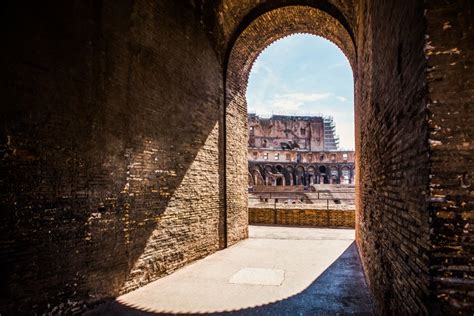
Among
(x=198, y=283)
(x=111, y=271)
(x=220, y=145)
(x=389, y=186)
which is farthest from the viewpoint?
(x=220, y=145)

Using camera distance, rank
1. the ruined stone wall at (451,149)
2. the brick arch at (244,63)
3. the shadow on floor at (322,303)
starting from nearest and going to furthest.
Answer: the ruined stone wall at (451,149) < the shadow on floor at (322,303) < the brick arch at (244,63)

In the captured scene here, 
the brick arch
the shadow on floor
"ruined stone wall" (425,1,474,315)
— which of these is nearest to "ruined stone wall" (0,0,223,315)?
the shadow on floor

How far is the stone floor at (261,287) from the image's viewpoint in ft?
14.9

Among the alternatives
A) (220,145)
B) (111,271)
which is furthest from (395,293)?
(220,145)

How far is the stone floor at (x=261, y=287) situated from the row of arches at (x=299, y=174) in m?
30.8

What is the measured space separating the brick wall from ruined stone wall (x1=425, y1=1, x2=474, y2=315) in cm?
1166

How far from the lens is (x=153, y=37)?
237 inches

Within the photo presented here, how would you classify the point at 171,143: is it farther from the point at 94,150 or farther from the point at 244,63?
the point at 244,63

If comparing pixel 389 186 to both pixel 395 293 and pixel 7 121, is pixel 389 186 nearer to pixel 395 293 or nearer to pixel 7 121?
pixel 395 293

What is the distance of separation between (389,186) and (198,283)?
13.0 feet

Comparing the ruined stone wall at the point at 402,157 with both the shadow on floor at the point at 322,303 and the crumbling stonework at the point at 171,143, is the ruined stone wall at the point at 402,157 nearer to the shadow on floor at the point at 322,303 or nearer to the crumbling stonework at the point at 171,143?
the crumbling stonework at the point at 171,143

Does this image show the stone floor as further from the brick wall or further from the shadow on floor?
the brick wall

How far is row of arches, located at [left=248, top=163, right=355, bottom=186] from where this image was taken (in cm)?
4012

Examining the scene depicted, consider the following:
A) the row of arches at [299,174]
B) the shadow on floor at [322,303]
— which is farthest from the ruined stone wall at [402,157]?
the row of arches at [299,174]
